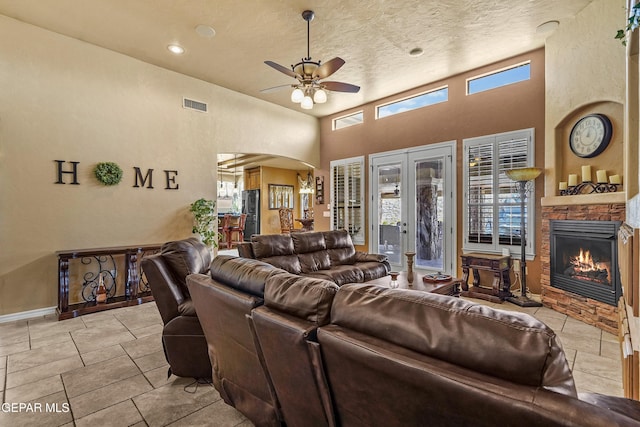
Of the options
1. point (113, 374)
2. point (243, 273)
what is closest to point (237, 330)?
point (243, 273)

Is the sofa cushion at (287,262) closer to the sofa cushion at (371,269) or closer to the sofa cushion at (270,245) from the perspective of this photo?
the sofa cushion at (270,245)

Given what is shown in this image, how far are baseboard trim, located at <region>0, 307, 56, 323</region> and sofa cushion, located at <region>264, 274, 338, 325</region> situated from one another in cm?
419

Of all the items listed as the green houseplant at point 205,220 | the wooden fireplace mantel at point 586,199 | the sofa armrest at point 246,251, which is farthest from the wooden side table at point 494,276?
the green houseplant at point 205,220

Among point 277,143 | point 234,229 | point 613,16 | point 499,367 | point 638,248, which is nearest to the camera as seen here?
point 499,367

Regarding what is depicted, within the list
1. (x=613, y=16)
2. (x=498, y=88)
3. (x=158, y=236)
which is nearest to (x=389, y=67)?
(x=498, y=88)

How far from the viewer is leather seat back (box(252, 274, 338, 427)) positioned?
3.82 feet

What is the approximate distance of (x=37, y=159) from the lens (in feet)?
12.7

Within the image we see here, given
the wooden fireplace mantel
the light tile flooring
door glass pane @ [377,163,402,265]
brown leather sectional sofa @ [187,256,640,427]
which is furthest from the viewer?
door glass pane @ [377,163,402,265]

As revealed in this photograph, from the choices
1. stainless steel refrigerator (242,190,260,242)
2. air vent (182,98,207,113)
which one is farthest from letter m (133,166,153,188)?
stainless steel refrigerator (242,190,260,242)

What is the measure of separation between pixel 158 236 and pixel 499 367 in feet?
16.9

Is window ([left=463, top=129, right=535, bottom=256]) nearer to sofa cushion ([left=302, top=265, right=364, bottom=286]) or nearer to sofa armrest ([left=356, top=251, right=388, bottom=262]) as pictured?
sofa armrest ([left=356, top=251, right=388, bottom=262])

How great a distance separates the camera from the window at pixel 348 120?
22.8 ft

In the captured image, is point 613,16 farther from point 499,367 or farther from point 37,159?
point 37,159

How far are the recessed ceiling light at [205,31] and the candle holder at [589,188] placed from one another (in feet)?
16.4
